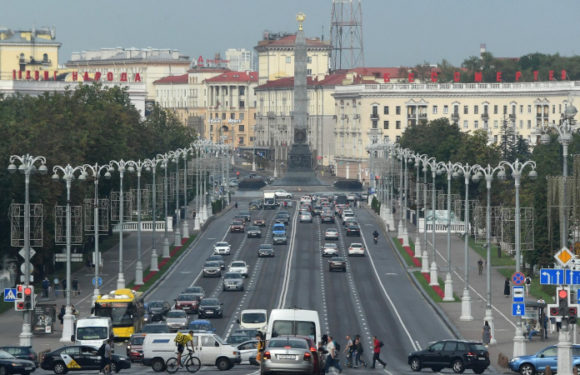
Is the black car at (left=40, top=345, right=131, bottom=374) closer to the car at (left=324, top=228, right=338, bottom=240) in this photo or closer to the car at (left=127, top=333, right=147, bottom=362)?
the car at (left=127, top=333, right=147, bottom=362)

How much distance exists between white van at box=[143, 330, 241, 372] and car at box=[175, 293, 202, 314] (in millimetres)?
27952

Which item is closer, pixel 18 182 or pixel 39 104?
pixel 18 182

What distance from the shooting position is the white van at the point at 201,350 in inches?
2800

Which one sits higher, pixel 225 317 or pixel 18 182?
pixel 18 182

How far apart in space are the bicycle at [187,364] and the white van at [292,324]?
21.4 ft

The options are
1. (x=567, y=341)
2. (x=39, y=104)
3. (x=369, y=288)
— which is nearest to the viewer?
(x=567, y=341)

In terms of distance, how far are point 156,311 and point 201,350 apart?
24.4 metres

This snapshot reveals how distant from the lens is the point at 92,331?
7881 centimetres

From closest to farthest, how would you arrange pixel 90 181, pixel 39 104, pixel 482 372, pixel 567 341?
pixel 567 341 < pixel 482 372 < pixel 90 181 < pixel 39 104

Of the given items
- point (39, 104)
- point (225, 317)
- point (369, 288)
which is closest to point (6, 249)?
point (225, 317)

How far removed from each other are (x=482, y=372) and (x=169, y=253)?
69092 millimetres

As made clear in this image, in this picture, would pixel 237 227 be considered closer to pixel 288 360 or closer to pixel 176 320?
pixel 176 320

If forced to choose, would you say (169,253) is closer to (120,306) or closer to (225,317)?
(225,317)

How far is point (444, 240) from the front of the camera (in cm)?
15100
